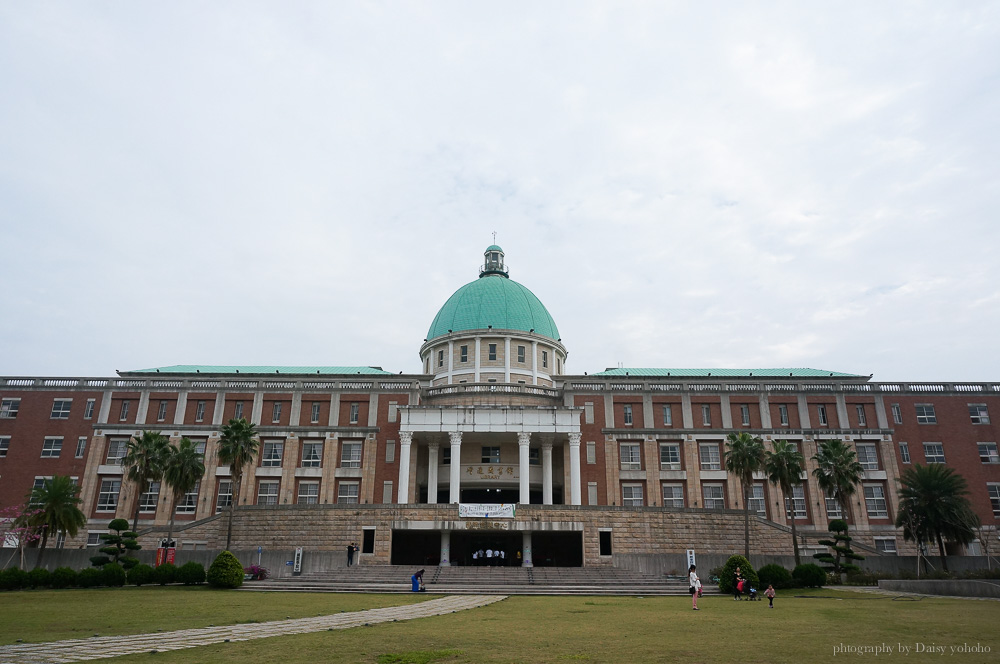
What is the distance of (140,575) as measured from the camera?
1537 inches

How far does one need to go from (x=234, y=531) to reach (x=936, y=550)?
5766 cm

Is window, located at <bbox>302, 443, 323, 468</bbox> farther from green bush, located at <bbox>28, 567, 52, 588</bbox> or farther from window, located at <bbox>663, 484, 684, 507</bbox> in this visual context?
window, located at <bbox>663, 484, 684, 507</bbox>

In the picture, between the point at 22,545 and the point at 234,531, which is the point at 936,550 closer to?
the point at 234,531

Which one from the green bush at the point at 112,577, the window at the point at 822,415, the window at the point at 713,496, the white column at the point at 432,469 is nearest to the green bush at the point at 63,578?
the green bush at the point at 112,577

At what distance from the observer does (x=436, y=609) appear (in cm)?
2666

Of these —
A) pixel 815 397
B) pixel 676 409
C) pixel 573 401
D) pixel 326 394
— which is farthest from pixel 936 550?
pixel 326 394

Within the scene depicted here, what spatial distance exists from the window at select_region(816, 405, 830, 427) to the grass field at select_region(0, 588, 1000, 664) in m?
30.8

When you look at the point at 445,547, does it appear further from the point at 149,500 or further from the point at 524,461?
the point at 149,500

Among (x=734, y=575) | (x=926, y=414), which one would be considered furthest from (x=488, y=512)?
(x=926, y=414)

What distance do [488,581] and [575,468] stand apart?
665 inches

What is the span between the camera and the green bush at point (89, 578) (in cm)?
3766

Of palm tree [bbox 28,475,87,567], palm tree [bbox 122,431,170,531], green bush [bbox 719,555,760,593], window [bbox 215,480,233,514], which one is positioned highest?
palm tree [bbox 122,431,170,531]

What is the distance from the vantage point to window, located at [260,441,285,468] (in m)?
60.5

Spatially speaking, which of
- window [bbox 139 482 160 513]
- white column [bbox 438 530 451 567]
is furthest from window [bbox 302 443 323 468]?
white column [bbox 438 530 451 567]
